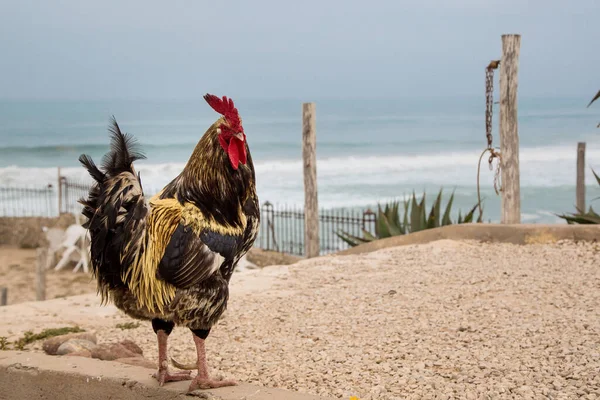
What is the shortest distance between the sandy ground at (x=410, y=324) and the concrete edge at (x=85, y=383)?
777mm

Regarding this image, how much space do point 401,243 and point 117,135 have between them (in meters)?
6.64

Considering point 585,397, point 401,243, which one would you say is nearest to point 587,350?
point 585,397

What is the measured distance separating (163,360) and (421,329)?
7.68 feet

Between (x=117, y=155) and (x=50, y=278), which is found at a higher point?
(x=117, y=155)

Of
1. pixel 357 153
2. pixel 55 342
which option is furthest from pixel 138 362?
pixel 357 153

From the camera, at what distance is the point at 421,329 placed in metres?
5.43

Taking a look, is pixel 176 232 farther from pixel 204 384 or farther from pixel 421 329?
pixel 421 329

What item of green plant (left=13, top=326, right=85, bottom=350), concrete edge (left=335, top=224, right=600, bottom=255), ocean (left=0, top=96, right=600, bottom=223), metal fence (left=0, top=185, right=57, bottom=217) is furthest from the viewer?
ocean (left=0, top=96, right=600, bottom=223)

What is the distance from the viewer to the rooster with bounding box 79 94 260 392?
3434mm

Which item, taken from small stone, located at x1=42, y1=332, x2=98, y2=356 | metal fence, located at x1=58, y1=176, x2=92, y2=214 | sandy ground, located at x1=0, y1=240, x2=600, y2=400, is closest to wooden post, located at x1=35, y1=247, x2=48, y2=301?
sandy ground, located at x1=0, y1=240, x2=600, y2=400

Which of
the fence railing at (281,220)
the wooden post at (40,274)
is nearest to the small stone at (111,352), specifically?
the wooden post at (40,274)

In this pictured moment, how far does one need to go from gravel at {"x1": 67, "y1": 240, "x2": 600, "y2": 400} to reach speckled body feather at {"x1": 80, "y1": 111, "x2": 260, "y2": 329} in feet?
3.48

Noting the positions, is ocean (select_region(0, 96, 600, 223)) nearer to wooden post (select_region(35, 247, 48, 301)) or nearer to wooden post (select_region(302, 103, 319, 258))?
wooden post (select_region(302, 103, 319, 258))

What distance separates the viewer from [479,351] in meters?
4.81
